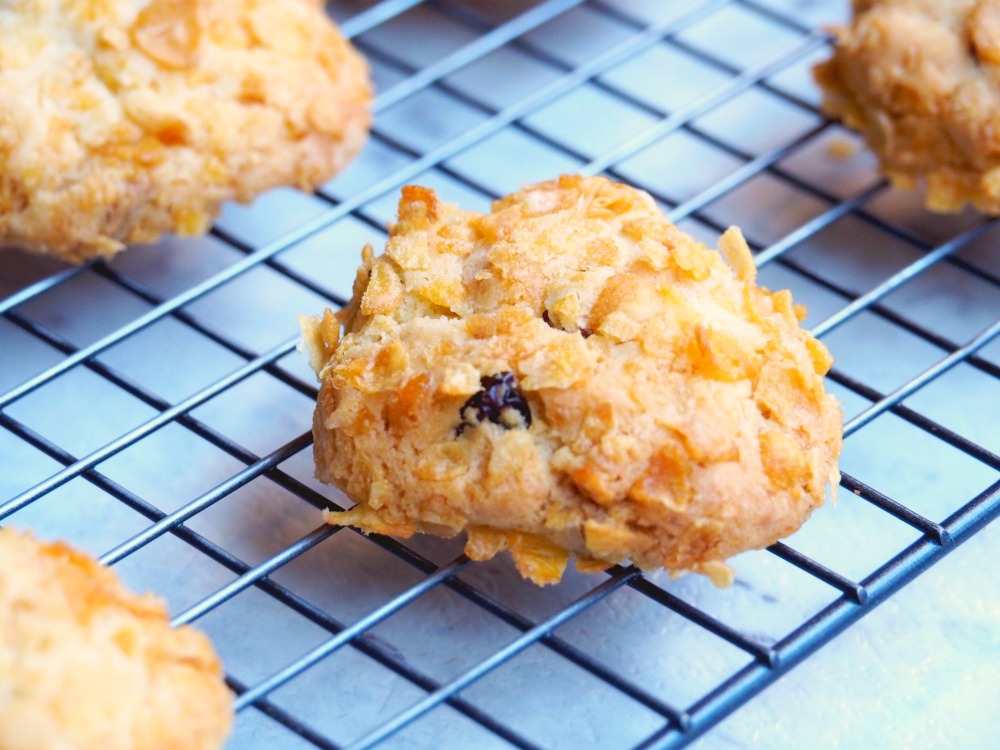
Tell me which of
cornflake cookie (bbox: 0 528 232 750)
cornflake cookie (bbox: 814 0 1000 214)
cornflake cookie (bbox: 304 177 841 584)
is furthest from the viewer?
cornflake cookie (bbox: 814 0 1000 214)

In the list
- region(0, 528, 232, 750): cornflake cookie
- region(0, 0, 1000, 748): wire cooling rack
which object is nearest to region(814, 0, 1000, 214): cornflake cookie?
region(0, 0, 1000, 748): wire cooling rack

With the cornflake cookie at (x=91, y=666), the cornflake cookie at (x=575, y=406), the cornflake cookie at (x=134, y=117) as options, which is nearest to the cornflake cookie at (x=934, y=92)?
the cornflake cookie at (x=575, y=406)

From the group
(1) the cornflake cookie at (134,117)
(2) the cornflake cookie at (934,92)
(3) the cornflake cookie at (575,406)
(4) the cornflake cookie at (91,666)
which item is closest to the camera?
(4) the cornflake cookie at (91,666)

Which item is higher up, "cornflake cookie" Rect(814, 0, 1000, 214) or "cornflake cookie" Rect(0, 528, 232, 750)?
"cornflake cookie" Rect(814, 0, 1000, 214)

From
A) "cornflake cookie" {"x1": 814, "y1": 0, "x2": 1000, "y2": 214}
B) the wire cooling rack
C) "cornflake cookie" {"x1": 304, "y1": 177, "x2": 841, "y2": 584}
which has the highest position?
"cornflake cookie" {"x1": 814, "y1": 0, "x2": 1000, "y2": 214}

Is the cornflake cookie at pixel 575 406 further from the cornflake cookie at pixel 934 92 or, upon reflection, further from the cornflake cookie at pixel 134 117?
the cornflake cookie at pixel 934 92

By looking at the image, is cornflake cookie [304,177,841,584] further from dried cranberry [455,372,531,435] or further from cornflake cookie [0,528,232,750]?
cornflake cookie [0,528,232,750]

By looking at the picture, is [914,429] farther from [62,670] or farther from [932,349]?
[62,670]

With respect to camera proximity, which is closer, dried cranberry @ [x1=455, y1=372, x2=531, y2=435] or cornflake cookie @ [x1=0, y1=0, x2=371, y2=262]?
dried cranberry @ [x1=455, y1=372, x2=531, y2=435]
